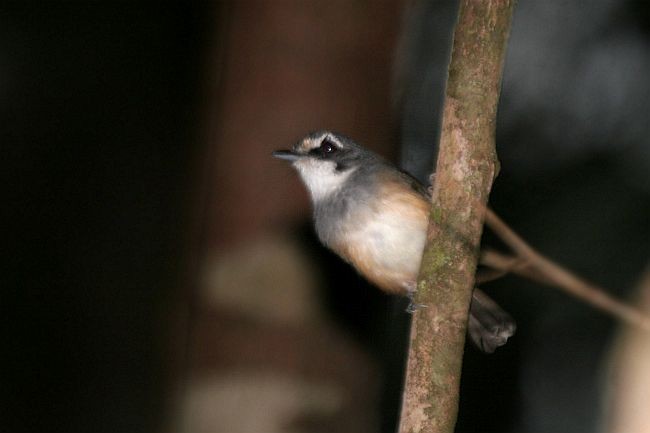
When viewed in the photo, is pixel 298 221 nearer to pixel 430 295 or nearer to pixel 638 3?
pixel 430 295

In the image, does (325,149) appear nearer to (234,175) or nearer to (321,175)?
(321,175)

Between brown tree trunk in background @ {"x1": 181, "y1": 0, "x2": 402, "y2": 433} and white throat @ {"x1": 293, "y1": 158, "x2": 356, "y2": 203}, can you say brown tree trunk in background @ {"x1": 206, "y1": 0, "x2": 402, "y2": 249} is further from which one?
white throat @ {"x1": 293, "y1": 158, "x2": 356, "y2": 203}

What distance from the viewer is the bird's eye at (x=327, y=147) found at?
491 centimetres

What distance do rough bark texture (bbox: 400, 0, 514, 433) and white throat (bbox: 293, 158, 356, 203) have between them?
164 cm

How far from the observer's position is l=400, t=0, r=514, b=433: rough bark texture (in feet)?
10.2

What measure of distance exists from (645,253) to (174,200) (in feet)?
14.9

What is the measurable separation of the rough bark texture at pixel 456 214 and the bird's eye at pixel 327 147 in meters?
1.73

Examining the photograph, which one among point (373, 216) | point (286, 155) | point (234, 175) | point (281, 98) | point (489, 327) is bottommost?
point (489, 327)

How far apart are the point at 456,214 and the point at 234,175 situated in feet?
7.85

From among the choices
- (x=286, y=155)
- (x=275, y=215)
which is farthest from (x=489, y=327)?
(x=275, y=215)

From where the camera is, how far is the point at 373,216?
4.44 meters

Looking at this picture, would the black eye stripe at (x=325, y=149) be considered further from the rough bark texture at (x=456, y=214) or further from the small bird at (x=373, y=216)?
the rough bark texture at (x=456, y=214)

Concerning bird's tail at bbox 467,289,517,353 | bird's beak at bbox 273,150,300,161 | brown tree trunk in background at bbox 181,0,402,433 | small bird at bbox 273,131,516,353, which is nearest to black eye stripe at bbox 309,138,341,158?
small bird at bbox 273,131,516,353

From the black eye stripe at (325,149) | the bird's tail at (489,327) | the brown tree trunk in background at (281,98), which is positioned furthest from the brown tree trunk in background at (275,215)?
the bird's tail at (489,327)
